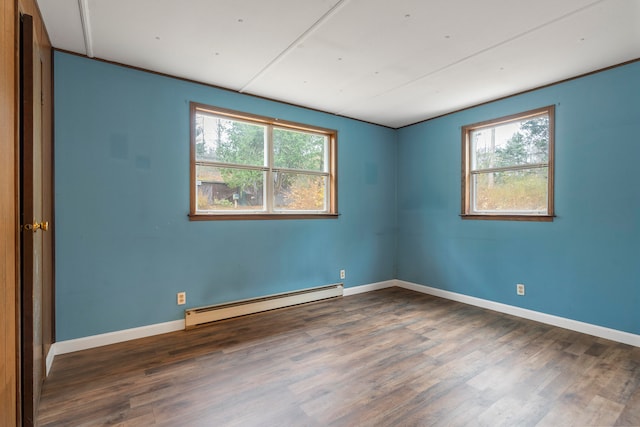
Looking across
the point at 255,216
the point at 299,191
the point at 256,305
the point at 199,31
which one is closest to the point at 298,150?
the point at 299,191

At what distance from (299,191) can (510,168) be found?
2684 millimetres

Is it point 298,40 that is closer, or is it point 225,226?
point 298,40

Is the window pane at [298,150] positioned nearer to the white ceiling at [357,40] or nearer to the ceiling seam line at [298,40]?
the white ceiling at [357,40]

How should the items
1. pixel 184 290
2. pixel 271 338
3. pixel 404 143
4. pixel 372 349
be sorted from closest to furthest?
1. pixel 372 349
2. pixel 271 338
3. pixel 184 290
4. pixel 404 143

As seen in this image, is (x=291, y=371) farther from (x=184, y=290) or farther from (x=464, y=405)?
(x=184, y=290)

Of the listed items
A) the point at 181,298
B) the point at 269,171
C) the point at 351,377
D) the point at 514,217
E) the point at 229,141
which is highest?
the point at 229,141

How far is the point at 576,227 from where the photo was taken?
3.13m

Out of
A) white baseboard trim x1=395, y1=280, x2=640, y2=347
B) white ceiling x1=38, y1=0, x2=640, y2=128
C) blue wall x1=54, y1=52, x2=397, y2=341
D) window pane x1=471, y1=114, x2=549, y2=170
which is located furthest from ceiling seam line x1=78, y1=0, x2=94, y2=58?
white baseboard trim x1=395, y1=280, x2=640, y2=347

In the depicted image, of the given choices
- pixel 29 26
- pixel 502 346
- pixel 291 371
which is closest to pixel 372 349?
pixel 291 371

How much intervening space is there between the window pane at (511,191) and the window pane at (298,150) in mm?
2179

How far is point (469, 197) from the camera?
4.18 m

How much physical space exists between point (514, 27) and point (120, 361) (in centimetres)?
410

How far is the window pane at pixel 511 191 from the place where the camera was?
347 centimetres

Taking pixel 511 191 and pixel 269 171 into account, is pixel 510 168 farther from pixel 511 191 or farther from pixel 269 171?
pixel 269 171
